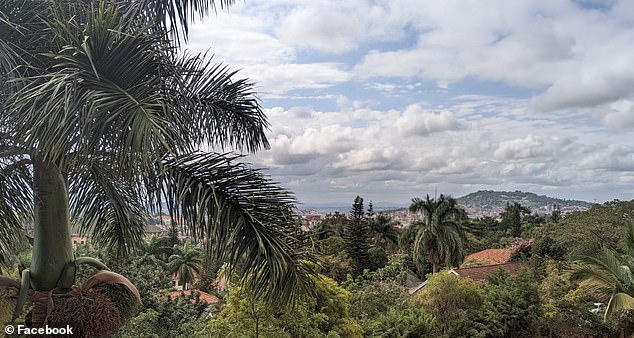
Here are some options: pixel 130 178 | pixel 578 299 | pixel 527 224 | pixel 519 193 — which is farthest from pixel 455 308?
pixel 519 193

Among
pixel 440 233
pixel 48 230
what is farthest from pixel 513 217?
pixel 48 230

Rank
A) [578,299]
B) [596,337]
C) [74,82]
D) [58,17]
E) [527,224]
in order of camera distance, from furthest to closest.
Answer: [527,224], [578,299], [596,337], [58,17], [74,82]

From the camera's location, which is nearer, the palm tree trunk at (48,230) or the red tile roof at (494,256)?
the palm tree trunk at (48,230)

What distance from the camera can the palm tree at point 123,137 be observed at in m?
2.39

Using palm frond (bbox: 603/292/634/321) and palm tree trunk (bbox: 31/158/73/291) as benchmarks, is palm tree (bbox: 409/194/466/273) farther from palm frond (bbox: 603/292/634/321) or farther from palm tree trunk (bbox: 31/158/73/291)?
palm tree trunk (bbox: 31/158/73/291)

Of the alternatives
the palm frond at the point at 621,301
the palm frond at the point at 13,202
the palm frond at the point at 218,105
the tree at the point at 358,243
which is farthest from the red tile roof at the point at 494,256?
the palm frond at the point at 13,202

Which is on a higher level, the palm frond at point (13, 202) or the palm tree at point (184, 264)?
the palm frond at point (13, 202)

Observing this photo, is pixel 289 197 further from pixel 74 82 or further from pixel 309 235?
pixel 74 82

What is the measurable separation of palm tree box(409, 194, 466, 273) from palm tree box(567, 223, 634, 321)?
42.9ft

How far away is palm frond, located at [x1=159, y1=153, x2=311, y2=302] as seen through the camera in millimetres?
2971

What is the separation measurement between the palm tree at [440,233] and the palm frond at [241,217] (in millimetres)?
20763

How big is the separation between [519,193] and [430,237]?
106m

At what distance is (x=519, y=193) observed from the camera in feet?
392

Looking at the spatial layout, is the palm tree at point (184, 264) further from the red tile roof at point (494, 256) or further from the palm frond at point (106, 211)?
the palm frond at point (106, 211)
